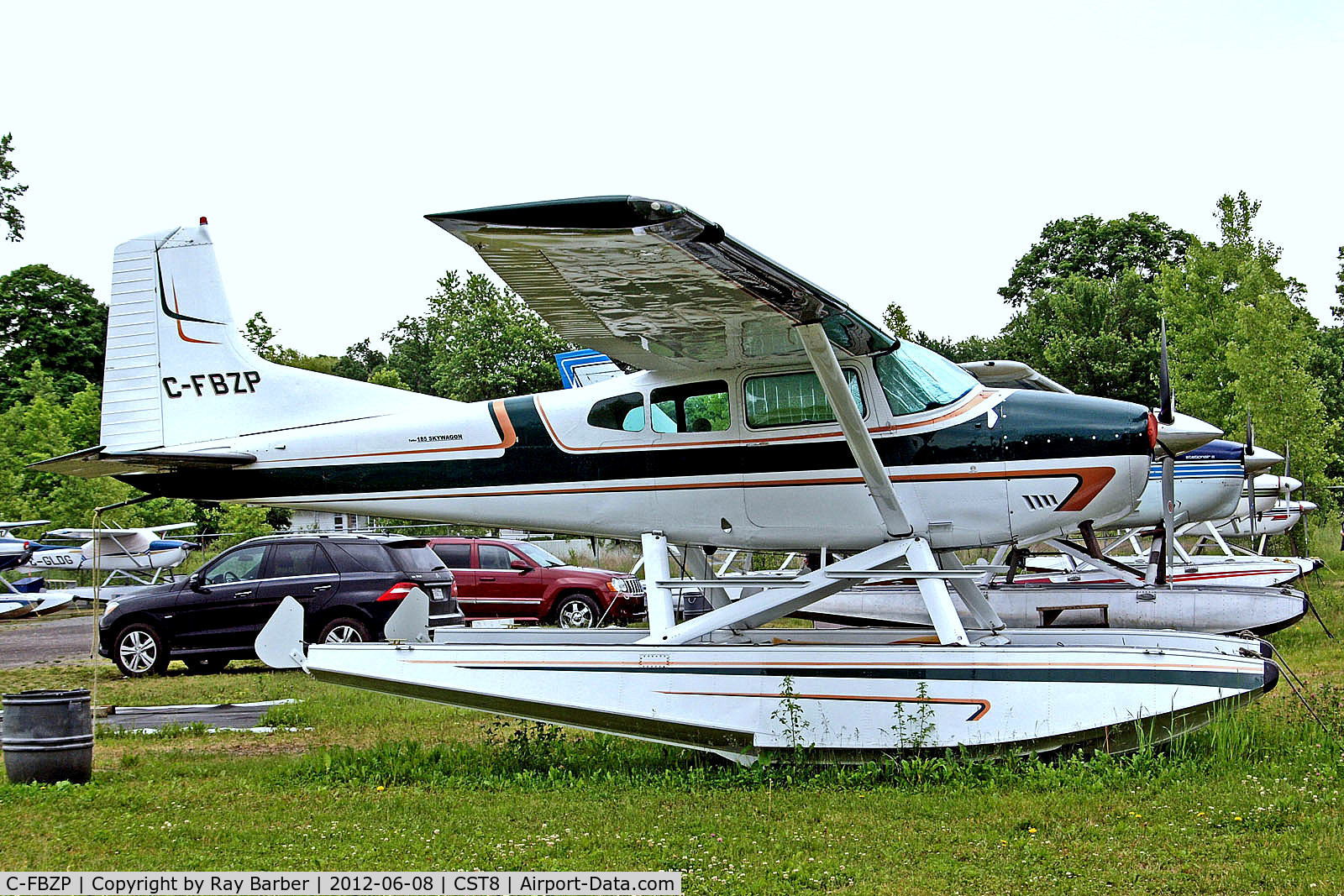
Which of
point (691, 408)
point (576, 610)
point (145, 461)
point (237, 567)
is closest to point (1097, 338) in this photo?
point (576, 610)

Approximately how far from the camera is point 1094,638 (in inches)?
330

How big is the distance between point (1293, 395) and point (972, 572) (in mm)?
16144

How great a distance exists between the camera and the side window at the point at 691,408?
28.5ft

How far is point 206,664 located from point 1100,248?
5069 cm

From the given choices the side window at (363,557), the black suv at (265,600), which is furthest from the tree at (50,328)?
the side window at (363,557)

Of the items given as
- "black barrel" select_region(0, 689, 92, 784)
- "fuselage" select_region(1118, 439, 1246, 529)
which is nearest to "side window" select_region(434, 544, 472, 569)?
"fuselage" select_region(1118, 439, 1246, 529)

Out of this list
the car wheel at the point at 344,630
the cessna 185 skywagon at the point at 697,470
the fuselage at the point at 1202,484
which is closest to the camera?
the cessna 185 skywagon at the point at 697,470

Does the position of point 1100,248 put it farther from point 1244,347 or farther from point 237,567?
point 237,567

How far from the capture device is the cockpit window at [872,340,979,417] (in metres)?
8.45

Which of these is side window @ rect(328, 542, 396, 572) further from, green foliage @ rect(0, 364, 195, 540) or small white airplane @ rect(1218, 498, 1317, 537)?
green foliage @ rect(0, 364, 195, 540)

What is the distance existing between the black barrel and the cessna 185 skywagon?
1.61 metres

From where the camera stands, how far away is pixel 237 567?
1415 centimetres

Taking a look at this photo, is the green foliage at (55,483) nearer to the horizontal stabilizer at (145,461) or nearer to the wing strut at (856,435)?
the horizontal stabilizer at (145,461)

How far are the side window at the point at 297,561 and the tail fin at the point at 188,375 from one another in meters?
4.53
